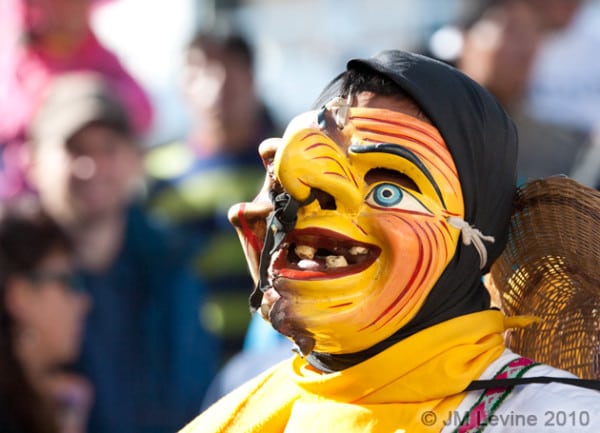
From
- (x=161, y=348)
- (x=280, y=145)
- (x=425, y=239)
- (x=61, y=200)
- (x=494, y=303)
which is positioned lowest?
(x=161, y=348)

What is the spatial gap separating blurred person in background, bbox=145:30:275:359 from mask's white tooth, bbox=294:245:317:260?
282 cm

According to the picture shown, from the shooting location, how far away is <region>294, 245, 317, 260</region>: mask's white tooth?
2.88 meters

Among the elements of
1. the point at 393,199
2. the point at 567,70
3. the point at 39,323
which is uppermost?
the point at 393,199

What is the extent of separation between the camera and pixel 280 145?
285cm

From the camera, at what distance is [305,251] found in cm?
288

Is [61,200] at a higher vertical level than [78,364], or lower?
higher

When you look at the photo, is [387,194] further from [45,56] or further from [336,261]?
[45,56]

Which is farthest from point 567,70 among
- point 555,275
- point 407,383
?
point 407,383

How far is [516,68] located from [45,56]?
223 cm

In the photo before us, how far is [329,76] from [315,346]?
4.79 m

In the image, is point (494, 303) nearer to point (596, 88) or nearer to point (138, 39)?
point (596, 88)

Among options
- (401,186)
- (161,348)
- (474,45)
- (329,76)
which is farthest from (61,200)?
(401,186)

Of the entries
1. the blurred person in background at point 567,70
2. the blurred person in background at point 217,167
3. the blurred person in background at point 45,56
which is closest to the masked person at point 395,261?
the blurred person in background at point 217,167

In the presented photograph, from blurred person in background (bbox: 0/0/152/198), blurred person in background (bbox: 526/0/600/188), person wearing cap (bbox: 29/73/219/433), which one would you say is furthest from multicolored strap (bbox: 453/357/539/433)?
blurred person in background (bbox: 0/0/152/198)
